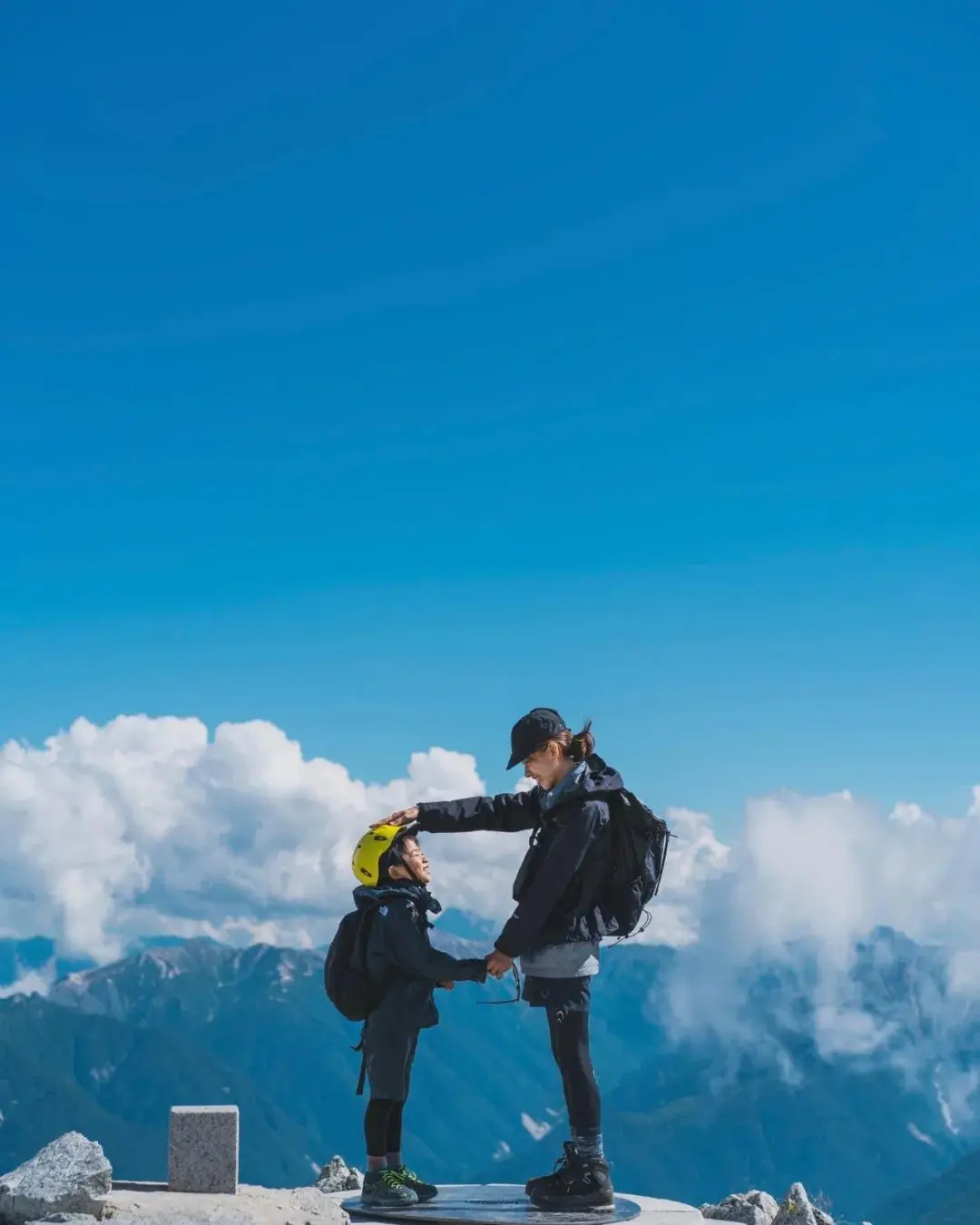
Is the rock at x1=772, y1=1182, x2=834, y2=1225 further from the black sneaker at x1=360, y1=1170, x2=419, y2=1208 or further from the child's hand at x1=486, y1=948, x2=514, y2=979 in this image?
the child's hand at x1=486, y1=948, x2=514, y2=979

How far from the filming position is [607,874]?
10.1m

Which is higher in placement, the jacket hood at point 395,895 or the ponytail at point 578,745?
the ponytail at point 578,745

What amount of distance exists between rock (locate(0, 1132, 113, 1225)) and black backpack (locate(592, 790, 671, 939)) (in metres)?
4.14

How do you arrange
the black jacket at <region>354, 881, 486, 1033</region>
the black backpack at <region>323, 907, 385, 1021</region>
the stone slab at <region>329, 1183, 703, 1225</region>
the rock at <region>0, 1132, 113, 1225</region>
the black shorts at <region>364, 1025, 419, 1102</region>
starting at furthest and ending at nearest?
the black backpack at <region>323, 907, 385, 1021</region> < the black shorts at <region>364, 1025, 419, 1102</region> < the black jacket at <region>354, 881, 486, 1033</region> < the stone slab at <region>329, 1183, 703, 1225</region> < the rock at <region>0, 1132, 113, 1225</region>

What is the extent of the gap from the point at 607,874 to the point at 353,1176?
925 cm

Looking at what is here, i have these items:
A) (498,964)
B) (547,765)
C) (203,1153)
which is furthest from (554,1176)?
(547,765)

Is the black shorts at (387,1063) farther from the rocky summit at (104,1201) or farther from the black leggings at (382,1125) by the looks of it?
the rocky summit at (104,1201)

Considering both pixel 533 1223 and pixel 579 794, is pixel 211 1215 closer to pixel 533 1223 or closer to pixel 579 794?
pixel 533 1223

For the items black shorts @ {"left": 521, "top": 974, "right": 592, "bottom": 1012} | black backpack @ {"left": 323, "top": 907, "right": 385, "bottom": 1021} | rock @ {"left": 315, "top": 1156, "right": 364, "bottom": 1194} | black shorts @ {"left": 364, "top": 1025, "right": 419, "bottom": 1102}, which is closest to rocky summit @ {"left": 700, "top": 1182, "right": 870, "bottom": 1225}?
rock @ {"left": 315, "top": 1156, "right": 364, "bottom": 1194}

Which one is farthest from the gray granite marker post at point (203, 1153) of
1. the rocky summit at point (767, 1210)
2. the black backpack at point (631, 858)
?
the rocky summit at point (767, 1210)

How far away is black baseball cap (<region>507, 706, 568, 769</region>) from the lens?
10.2 meters

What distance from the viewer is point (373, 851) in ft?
34.3

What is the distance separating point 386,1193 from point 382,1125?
0.53 meters

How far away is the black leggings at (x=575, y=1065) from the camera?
981 centimetres
